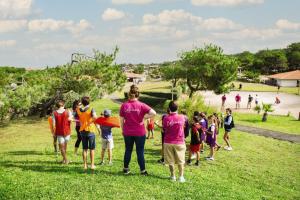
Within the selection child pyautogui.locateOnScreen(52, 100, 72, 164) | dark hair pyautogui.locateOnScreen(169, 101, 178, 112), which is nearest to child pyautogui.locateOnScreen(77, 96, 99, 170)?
child pyautogui.locateOnScreen(52, 100, 72, 164)

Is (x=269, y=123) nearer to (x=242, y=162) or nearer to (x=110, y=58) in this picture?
(x=110, y=58)

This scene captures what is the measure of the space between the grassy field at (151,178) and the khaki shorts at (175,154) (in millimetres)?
579

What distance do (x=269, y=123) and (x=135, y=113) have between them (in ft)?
94.7

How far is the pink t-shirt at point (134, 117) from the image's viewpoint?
973 centimetres

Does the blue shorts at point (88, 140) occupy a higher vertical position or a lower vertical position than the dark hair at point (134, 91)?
lower

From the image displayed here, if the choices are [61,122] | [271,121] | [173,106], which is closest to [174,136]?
[173,106]

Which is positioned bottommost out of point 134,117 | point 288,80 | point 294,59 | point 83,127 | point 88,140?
point 88,140

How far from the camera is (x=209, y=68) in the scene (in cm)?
4206

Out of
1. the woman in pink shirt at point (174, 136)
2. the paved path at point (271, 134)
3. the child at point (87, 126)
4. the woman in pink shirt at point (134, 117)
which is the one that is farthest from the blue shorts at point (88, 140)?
the paved path at point (271, 134)

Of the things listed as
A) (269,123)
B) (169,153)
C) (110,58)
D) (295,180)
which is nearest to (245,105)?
(269,123)

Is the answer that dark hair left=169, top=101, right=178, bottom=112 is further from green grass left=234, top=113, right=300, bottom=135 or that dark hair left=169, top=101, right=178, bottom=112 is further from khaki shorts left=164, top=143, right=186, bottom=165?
green grass left=234, top=113, right=300, bottom=135

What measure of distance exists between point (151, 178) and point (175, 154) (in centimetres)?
97

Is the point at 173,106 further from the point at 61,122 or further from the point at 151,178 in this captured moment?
the point at 61,122

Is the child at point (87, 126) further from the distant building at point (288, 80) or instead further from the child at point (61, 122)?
the distant building at point (288, 80)
